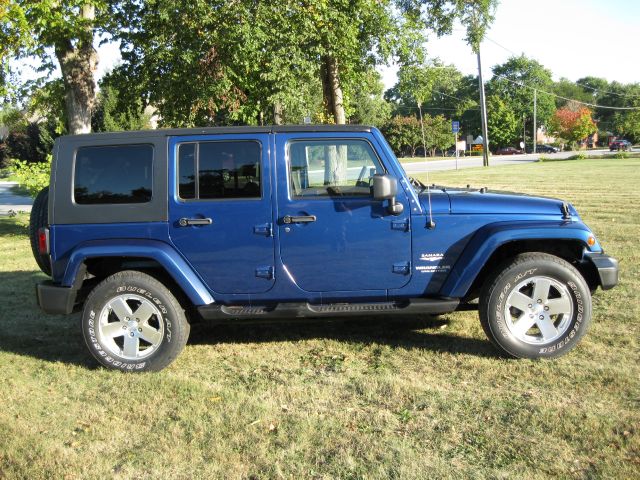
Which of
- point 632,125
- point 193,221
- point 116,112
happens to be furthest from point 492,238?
point 632,125

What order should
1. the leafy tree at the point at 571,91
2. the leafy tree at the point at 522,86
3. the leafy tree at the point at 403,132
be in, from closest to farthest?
the leafy tree at the point at 403,132 → the leafy tree at the point at 522,86 → the leafy tree at the point at 571,91

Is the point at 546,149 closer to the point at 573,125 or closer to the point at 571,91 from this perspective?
the point at 573,125

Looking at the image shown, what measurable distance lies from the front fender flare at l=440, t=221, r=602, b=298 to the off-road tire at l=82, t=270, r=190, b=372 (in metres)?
2.14

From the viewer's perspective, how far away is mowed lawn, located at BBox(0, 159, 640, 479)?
3281 mm

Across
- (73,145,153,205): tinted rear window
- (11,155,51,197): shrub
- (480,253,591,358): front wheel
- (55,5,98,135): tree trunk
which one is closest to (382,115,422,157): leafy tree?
(55,5,98,135): tree trunk

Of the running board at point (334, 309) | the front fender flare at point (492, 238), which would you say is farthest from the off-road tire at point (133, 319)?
the front fender flare at point (492, 238)

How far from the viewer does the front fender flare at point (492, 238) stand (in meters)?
4.53

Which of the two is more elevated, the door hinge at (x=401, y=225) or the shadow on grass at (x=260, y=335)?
the door hinge at (x=401, y=225)

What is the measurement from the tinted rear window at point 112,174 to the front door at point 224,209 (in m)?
0.25

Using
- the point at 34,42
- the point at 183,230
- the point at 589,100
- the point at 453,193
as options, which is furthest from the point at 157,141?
the point at 589,100

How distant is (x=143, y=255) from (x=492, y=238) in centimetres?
264

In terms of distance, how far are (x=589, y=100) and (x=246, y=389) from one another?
123645 mm

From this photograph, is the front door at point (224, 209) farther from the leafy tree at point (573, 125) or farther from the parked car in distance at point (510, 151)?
the leafy tree at point (573, 125)

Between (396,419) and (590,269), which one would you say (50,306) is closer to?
(396,419)
